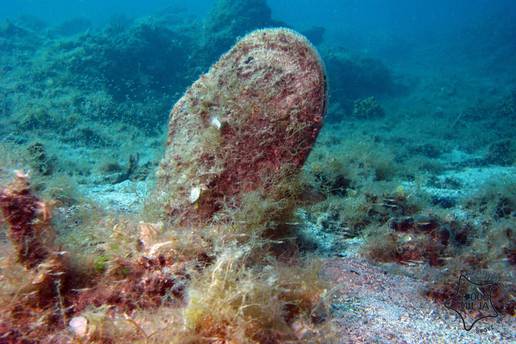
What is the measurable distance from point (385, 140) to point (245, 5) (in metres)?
13.7

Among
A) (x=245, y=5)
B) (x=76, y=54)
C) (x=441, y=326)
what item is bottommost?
(x=441, y=326)

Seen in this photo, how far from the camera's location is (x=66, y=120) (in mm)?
12914

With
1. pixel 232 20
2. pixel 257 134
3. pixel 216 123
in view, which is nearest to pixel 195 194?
pixel 216 123

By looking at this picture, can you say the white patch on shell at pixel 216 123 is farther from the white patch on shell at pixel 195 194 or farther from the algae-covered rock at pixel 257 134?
the white patch on shell at pixel 195 194

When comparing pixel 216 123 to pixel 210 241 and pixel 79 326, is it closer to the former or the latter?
pixel 210 241

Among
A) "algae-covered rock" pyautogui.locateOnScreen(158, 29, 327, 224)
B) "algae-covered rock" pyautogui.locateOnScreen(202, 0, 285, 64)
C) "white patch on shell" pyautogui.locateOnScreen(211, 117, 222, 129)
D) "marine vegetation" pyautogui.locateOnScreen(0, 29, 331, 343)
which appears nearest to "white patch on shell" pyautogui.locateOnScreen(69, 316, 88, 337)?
"marine vegetation" pyautogui.locateOnScreen(0, 29, 331, 343)

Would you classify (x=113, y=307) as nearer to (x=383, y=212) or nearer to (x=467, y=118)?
(x=383, y=212)

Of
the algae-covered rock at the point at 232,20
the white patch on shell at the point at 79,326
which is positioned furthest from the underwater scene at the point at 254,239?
the algae-covered rock at the point at 232,20

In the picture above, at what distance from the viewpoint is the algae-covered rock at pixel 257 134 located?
11.6 feet

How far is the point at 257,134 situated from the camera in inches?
143

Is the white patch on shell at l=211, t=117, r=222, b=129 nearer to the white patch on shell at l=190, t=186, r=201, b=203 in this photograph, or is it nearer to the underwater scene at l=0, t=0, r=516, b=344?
the underwater scene at l=0, t=0, r=516, b=344

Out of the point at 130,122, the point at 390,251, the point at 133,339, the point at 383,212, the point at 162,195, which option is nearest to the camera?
the point at 133,339

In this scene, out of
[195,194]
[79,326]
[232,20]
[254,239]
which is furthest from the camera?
[232,20]

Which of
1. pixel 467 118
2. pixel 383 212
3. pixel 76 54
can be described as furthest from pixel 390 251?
pixel 76 54
